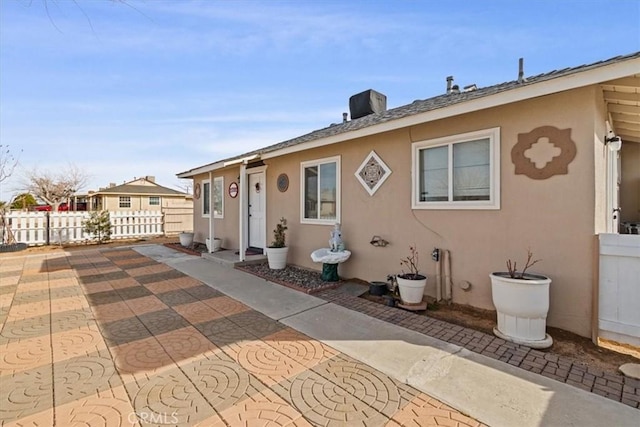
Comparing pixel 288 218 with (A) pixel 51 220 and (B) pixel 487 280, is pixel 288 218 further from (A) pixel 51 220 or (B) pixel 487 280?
(A) pixel 51 220

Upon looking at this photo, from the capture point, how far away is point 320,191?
6.91m

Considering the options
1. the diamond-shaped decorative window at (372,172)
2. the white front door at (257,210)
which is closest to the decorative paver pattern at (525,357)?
the diamond-shaped decorative window at (372,172)

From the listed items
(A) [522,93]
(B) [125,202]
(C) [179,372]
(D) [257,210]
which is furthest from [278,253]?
(B) [125,202]

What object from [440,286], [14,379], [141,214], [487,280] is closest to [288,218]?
[440,286]

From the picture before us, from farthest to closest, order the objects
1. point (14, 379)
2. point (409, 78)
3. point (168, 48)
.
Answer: point (409, 78)
point (168, 48)
point (14, 379)

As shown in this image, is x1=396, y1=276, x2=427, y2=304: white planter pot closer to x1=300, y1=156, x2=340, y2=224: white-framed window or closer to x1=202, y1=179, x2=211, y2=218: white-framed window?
x1=300, y1=156, x2=340, y2=224: white-framed window

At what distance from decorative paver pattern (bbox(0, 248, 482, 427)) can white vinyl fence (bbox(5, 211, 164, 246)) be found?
9.50 meters

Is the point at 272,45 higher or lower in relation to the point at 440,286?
higher

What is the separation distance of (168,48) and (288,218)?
16.0ft

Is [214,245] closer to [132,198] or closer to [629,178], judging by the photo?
[629,178]

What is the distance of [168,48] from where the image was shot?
7055 mm

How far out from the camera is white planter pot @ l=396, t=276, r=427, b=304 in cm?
439

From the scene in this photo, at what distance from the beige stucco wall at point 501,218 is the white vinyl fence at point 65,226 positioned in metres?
12.3

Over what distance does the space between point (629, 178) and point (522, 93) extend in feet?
19.4
